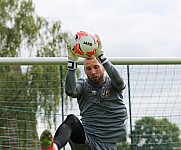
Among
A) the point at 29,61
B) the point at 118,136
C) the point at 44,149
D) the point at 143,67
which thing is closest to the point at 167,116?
the point at 143,67

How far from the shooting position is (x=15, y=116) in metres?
10.1

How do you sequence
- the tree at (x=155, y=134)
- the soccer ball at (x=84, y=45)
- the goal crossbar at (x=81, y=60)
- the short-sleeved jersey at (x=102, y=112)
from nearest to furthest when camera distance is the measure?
the soccer ball at (x=84, y=45) < the short-sleeved jersey at (x=102, y=112) < the goal crossbar at (x=81, y=60) < the tree at (x=155, y=134)

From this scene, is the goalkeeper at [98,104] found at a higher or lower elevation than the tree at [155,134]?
higher

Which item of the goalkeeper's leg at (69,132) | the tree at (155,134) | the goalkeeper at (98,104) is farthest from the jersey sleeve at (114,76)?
the tree at (155,134)

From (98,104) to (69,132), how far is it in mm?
504

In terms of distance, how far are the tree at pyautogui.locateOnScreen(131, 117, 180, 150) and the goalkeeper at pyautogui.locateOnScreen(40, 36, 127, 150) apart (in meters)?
2.56

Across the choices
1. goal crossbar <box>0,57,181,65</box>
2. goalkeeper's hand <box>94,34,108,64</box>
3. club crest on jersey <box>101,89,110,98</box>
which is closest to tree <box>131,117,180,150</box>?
goal crossbar <box>0,57,181,65</box>

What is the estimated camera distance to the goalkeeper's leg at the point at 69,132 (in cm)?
491

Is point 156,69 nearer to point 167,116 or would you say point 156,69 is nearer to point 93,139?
point 167,116

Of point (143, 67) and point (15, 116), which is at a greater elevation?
point (143, 67)

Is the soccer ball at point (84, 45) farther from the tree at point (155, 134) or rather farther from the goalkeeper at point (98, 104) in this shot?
the tree at point (155, 134)

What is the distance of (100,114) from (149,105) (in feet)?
8.82

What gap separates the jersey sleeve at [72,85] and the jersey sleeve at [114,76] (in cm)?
28

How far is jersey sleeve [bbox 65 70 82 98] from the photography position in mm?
5195
